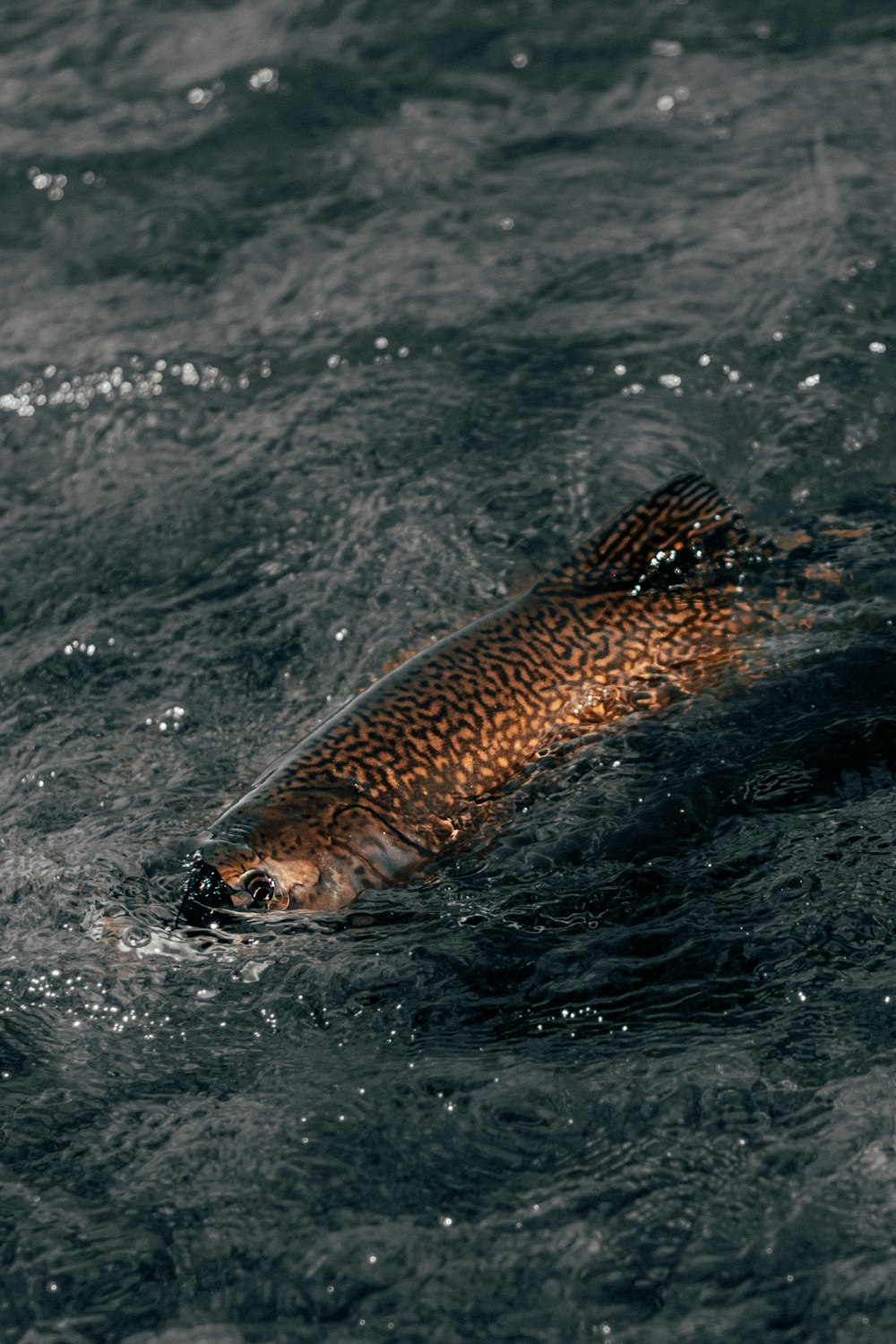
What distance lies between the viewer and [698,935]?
4.85m

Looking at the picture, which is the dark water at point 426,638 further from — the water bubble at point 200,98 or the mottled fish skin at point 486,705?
the mottled fish skin at point 486,705

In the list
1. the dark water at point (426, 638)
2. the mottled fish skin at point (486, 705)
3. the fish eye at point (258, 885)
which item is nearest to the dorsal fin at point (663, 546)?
the mottled fish skin at point (486, 705)

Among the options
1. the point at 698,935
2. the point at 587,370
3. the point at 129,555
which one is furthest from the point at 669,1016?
the point at 587,370

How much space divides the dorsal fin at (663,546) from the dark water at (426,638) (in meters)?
0.44

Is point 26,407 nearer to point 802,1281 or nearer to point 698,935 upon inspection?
point 698,935

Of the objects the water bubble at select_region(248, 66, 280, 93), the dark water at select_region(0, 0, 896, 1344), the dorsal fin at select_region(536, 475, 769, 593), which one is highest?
the water bubble at select_region(248, 66, 280, 93)

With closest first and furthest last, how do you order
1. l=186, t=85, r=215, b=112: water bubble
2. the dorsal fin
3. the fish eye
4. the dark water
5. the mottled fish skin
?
the dark water < the fish eye < the mottled fish skin < the dorsal fin < l=186, t=85, r=215, b=112: water bubble

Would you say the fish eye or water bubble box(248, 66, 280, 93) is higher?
water bubble box(248, 66, 280, 93)

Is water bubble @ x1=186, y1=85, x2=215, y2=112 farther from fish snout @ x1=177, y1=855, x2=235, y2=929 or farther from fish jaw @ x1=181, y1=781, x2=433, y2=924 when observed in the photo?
fish snout @ x1=177, y1=855, x2=235, y2=929

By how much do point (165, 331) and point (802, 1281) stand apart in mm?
6868

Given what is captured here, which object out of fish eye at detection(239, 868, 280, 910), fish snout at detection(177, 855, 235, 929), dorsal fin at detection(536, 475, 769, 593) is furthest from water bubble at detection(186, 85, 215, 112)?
fish eye at detection(239, 868, 280, 910)

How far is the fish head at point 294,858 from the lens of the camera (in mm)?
4758

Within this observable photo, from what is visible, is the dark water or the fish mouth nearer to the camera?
the dark water

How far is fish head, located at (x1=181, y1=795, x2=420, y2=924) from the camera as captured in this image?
4.76m
